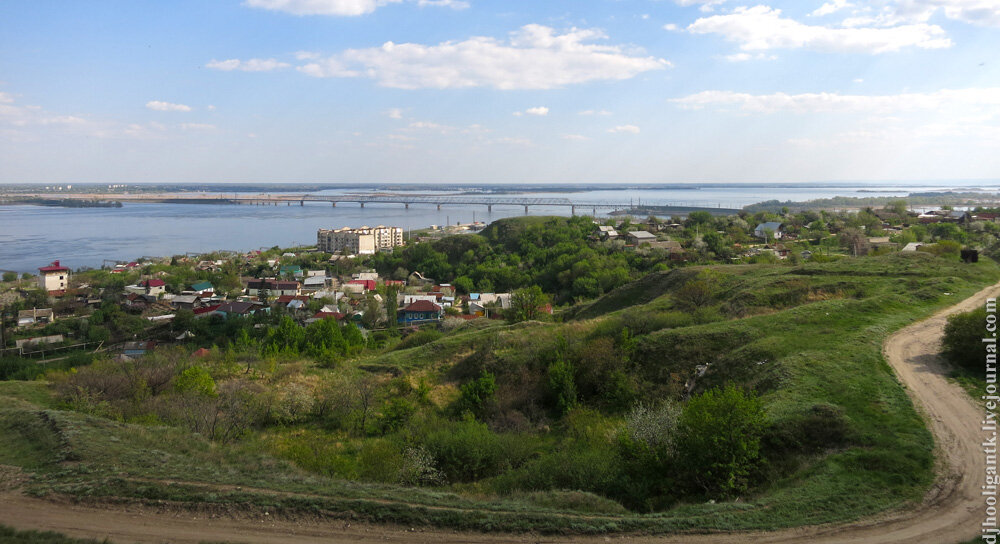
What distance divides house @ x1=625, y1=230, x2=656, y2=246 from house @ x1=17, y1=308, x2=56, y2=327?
40795mm

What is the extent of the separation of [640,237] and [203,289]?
115ft

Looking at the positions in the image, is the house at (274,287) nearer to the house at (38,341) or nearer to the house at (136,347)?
the house at (136,347)

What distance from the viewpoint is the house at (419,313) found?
33531mm

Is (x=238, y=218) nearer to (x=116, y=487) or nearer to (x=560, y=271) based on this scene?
(x=560, y=271)

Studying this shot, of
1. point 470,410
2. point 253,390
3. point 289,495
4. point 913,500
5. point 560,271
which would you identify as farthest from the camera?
point 560,271

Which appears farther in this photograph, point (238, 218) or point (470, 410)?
point (238, 218)

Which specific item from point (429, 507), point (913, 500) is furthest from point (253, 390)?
point (913, 500)

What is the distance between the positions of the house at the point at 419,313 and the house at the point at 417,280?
1288 centimetres

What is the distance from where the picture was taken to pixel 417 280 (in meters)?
48.3

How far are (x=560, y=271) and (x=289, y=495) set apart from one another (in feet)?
118

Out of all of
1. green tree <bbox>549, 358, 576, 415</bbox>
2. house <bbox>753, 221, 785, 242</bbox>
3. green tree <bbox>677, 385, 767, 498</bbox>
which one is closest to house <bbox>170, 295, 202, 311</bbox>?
green tree <bbox>549, 358, 576, 415</bbox>

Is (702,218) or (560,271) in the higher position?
(702,218)

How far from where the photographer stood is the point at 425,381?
658 inches

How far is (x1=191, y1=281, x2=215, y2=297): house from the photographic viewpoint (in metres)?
40.2
